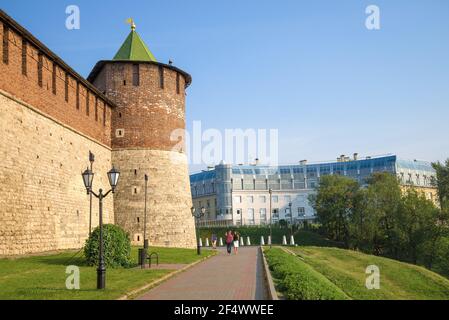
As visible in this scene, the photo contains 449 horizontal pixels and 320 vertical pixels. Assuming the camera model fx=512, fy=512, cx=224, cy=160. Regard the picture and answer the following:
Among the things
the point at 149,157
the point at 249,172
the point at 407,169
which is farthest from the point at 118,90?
the point at 407,169

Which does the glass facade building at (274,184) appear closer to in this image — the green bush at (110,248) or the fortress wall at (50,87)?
the fortress wall at (50,87)

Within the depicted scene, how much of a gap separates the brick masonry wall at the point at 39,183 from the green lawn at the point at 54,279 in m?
2.00

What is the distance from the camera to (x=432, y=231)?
46469 mm

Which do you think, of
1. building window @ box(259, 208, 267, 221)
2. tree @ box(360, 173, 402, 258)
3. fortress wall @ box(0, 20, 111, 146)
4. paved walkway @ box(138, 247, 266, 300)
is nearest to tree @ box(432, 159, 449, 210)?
tree @ box(360, 173, 402, 258)

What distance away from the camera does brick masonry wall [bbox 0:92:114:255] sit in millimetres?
20562

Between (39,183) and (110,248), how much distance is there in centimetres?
662

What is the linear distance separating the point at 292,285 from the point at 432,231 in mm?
37448

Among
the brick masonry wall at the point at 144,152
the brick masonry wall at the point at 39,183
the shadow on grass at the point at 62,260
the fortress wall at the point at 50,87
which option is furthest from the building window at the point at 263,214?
the shadow on grass at the point at 62,260

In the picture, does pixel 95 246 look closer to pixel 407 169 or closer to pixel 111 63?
pixel 111 63

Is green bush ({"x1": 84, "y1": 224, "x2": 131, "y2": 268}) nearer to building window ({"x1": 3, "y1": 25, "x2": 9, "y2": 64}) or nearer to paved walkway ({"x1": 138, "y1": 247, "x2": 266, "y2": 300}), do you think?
paved walkway ({"x1": 138, "y1": 247, "x2": 266, "y2": 300})

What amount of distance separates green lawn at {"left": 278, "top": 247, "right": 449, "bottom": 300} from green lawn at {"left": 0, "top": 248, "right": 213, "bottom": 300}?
11608 mm

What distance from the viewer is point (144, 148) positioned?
3578cm

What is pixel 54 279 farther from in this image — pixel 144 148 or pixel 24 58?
pixel 144 148

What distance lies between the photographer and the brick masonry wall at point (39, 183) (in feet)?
67.5
